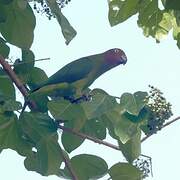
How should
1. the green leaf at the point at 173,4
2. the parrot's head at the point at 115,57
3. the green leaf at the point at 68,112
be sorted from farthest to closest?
the parrot's head at the point at 115,57, the green leaf at the point at 68,112, the green leaf at the point at 173,4

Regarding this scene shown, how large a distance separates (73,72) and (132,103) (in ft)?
1.16

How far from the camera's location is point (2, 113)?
163 cm

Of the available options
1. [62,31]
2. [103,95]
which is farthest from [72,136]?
[62,31]

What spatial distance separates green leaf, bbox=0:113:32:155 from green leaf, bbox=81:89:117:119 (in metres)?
0.23

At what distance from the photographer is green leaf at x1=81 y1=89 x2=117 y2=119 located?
151 cm

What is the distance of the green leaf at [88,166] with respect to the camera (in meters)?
1.67

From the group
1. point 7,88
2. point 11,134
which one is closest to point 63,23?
point 7,88

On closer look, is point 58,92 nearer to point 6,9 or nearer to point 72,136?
point 72,136

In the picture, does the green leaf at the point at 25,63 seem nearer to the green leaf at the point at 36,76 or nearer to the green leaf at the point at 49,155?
the green leaf at the point at 36,76

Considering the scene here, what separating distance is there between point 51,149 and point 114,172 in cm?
20

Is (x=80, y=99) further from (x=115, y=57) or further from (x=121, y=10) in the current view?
Result: (x=115, y=57)

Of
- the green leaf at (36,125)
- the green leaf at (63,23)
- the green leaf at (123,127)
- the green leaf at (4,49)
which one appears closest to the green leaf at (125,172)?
the green leaf at (123,127)

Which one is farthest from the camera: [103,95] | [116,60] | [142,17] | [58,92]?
[116,60]

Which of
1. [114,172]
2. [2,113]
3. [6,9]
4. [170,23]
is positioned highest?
[6,9]
